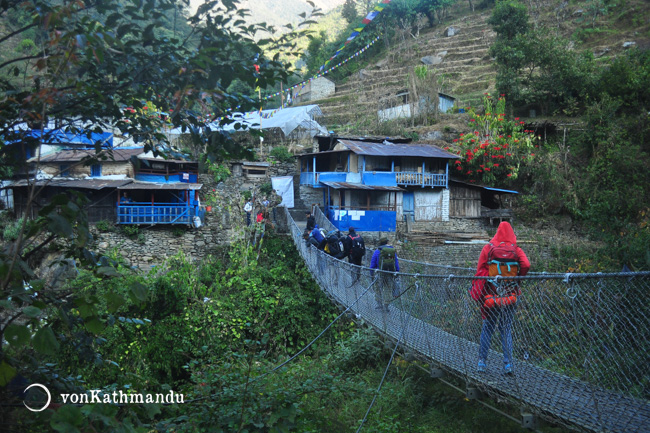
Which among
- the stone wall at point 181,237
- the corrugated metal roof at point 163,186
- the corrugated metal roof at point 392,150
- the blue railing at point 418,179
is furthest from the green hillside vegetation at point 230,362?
the blue railing at point 418,179

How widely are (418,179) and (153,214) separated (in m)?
8.57

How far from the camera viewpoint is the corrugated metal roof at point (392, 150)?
15.0 meters

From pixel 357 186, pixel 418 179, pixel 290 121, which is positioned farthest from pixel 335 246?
pixel 290 121

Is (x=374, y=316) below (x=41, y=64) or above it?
below

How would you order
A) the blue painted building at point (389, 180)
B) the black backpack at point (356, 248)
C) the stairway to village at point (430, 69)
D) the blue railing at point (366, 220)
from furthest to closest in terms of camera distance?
the stairway to village at point (430, 69), the blue painted building at point (389, 180), the blue railing at point (366, 220), the black backpack at point (356, 248)

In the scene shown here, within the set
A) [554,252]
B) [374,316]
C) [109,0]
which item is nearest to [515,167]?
A: [554,252]

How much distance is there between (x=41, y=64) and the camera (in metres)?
1.88

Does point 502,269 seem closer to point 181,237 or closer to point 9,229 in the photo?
point 181,237

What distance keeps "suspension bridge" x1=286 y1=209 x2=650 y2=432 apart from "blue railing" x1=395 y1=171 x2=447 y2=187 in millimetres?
10215

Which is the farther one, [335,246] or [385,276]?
[335,246]

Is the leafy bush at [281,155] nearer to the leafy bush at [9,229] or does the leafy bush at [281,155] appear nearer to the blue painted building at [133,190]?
the blue painted building at [133,190]

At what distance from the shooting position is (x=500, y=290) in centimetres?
306

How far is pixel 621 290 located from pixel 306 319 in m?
7.64

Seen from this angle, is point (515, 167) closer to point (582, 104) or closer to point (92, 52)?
point (582, 104)
